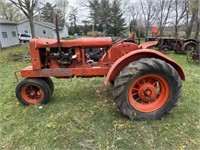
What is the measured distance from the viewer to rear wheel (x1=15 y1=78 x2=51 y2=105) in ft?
12.0

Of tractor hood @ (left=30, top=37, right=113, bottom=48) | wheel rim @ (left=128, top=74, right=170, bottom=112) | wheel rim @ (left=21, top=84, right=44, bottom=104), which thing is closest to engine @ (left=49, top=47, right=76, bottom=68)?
tractor hood @ (left=30, top=37, right=113, bottom=48)

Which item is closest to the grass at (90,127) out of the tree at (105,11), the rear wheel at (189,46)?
the rear wheel at (189,46)

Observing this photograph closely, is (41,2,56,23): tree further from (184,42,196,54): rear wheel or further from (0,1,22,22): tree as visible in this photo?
(184,42,196,54): rear wheel

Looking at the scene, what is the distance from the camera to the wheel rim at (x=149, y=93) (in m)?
3.14

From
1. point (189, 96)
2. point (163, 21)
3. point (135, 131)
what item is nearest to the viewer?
point (135, 131)

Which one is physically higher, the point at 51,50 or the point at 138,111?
the point at 51,50

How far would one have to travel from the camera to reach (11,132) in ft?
9.67

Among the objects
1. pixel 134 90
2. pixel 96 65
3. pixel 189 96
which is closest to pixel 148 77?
pixel 134 90

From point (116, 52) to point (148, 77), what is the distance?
79 centimetres

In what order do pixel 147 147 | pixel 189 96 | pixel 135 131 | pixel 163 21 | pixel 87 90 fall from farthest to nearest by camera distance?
pixel 163 21
pixel 87 90
pixel 189 96
pixel 135 131
pixel 147 147

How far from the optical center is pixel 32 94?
3.80 m

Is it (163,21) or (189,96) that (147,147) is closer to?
(189,96)

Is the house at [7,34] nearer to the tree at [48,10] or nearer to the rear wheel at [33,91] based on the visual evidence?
the tree at [48,10]

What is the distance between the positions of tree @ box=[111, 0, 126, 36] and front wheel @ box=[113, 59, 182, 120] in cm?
2435
